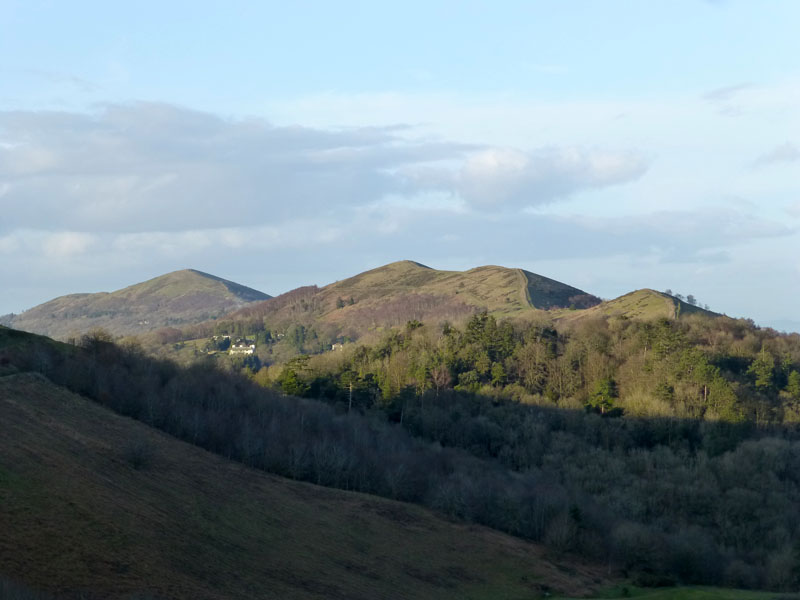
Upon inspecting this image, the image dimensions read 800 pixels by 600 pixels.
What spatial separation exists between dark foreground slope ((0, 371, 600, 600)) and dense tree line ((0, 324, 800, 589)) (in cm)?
470

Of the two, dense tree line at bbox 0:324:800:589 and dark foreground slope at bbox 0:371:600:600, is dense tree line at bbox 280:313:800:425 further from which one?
dark foreground slope at bbox 0:371:600:600

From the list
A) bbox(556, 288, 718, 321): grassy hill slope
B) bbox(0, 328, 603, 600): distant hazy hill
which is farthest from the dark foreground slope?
bbox(556, 288, 718, 321): grassy hill slope

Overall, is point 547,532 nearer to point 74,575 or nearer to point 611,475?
point 611,475

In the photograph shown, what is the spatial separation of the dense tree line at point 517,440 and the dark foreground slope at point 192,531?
4.70m

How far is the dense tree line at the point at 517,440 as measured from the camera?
67125 mm

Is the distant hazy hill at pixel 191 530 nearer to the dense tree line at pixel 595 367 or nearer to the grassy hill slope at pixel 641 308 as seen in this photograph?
the dense tree line at pixel 595 367

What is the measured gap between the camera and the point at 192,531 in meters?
48.0

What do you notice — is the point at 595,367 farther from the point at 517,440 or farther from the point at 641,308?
the point at 641,308

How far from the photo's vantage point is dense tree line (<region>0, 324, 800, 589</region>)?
2643 inches

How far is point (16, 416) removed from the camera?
5150 cm

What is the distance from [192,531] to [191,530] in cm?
10

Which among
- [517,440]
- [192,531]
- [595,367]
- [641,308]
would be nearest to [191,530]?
[192,531]

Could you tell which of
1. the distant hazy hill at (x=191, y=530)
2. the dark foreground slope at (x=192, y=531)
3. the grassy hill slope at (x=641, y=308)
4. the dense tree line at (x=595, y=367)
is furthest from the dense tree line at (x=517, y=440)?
the grassy hill slope at (x=641, y=308)

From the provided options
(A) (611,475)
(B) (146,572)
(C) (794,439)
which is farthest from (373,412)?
(B) (146,572)
